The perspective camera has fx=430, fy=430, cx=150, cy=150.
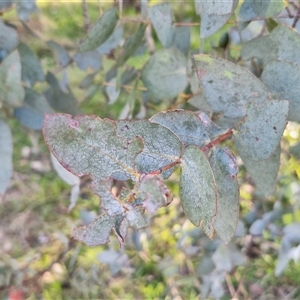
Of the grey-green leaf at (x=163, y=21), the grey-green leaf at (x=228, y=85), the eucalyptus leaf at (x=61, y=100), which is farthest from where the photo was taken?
the eucalyptus leaf at (x=61, y=100)

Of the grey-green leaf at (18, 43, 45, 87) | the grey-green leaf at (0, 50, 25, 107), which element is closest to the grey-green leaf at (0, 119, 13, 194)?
the grey-green leaf at (0, 50, 25, 107)

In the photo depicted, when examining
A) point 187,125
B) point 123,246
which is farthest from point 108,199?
point 123,246

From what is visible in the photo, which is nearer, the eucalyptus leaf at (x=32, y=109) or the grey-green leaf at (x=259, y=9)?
the grey-green leaf at (x=259, y=9)

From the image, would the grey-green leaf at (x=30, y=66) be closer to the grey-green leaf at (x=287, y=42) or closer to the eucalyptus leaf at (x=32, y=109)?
the eucalyptus leaf at (x=32, y=109)

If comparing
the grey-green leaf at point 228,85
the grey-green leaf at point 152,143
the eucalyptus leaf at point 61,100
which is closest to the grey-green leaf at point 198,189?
the grey-green leaf at point 152,143

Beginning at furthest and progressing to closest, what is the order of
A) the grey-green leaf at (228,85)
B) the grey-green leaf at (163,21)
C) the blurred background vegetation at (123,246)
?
the blurred background vegetation at (123,246)
the grey-green leaf at (163,21)
the grey-green leaf at (228,85)

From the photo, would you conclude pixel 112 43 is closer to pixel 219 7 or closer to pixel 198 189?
pixel 219 7

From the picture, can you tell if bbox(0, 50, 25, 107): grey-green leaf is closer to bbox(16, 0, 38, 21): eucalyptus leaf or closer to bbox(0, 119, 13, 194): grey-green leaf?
bbox(0, 119, 13, 194): grey-green leaf
